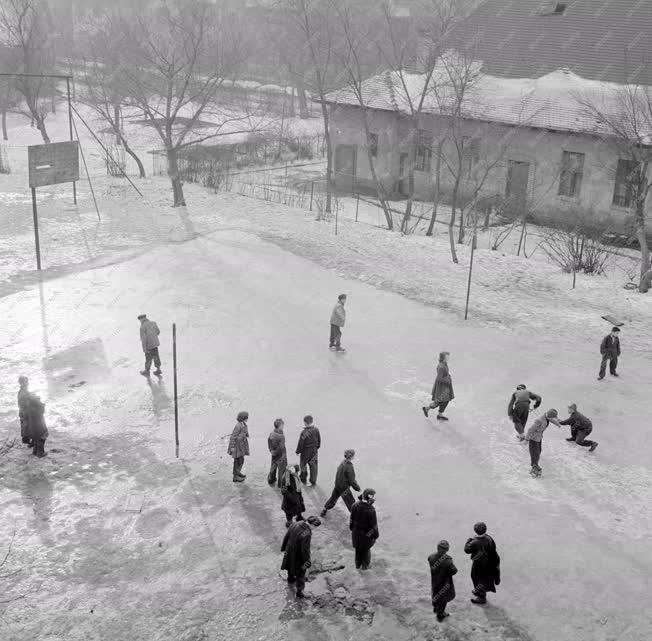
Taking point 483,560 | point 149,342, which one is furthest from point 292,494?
point 149,342

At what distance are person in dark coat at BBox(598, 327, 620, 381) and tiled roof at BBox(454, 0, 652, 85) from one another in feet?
52.8

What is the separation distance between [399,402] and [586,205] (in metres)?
18.1

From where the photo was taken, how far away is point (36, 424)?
13.0 metres

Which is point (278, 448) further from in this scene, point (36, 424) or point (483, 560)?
point (36, 424)

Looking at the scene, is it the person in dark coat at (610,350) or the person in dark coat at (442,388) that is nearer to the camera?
the person in dark coat at (442,388)

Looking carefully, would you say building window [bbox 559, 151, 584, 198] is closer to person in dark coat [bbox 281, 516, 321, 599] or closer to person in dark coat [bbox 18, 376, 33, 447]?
person in dark coat [bbox 18, 376, 33, 447]

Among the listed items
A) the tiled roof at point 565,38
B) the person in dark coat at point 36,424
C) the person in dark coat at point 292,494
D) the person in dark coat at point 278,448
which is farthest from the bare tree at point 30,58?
the person in dark coat at point 292,494

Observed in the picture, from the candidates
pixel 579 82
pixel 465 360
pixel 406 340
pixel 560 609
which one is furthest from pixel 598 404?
pixel 579 82

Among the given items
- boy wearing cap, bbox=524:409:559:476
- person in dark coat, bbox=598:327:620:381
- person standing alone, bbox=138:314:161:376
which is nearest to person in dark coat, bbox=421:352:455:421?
boy wearing cap, bbox=524:409:559:476

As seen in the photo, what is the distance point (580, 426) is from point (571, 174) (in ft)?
63.1

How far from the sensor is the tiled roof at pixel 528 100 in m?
29.3

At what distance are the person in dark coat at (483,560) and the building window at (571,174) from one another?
2380 cm

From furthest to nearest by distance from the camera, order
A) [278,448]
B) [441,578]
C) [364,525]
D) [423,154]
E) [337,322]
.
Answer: [423,154] < [337,322] < [278,448] < [364,525] < [441,578]

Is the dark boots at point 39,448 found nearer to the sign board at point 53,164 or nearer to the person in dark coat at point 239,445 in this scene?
the person in dark coat at point 239,445
